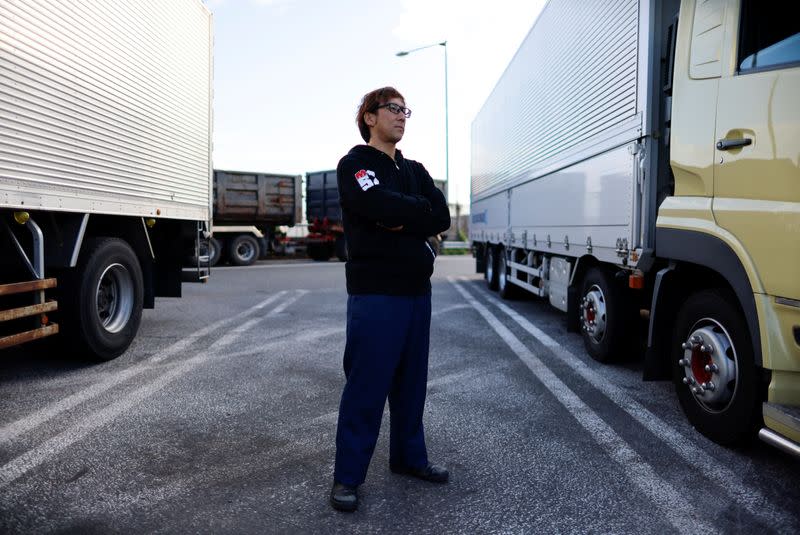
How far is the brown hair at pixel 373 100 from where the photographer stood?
2.99m

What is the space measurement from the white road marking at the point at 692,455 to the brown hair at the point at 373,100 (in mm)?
2395

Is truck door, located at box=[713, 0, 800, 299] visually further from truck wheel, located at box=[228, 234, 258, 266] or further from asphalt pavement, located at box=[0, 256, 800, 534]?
truck wheel, located at box=[228, 234, 258, 266]

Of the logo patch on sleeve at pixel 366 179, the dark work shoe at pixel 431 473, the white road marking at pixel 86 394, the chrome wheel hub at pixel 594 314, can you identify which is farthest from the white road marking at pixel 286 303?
the logo patch on sleeve at pixel 366 179

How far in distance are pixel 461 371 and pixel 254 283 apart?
8.86 meters

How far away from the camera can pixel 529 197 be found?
336 inches

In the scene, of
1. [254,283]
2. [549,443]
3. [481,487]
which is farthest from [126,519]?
[254,283]

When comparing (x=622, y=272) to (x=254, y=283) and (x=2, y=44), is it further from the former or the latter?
(x=254, y=283)

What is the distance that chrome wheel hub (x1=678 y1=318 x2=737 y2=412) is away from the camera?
3.44m

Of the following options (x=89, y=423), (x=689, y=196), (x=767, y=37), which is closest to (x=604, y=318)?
(x=689, y=196)

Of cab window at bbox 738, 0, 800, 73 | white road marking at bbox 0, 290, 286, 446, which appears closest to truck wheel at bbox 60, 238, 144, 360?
white road marking at bbox 0, 290, 286, 446

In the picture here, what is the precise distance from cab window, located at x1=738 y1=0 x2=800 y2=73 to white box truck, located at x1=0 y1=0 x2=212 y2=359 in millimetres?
4500

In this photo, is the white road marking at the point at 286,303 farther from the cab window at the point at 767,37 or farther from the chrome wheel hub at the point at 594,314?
the cab window at the point at 767,37

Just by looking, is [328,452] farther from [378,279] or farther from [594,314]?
[594,314]

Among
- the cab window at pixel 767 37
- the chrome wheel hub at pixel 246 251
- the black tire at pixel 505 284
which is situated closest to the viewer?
the cab window at pixel 767 37
